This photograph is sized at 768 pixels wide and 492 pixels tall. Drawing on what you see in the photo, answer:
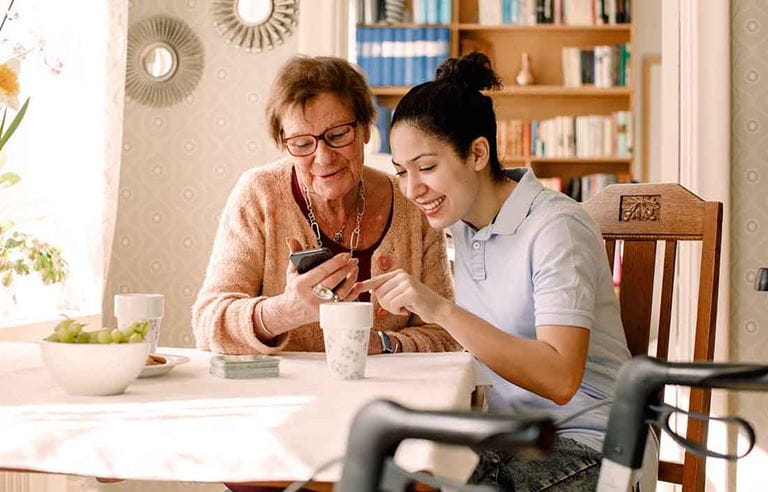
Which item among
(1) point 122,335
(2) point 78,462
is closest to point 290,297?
(1) point 122,335

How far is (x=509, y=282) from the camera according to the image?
5.73ft

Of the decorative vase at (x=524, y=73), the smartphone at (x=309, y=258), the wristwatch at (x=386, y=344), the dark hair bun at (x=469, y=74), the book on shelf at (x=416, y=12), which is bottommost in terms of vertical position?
the wristwatch at (x=386, y=344)

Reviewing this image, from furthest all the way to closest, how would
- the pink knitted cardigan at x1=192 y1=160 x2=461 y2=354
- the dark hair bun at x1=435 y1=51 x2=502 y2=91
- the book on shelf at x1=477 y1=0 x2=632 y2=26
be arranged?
the book on shelf at x1=477 y1=0 x2=632 y2=26, the pink knitted cardigan at x1=192 y1=160 x2=461 y2=354, the dark hair bun at x1=435 y1=51 x2=502 y2=91

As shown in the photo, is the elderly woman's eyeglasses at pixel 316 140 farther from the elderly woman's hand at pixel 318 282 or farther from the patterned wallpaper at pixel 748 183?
the patterned wallpaper at pixel 748 183

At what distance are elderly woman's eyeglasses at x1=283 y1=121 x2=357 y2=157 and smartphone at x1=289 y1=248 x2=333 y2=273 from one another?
41 centimetres

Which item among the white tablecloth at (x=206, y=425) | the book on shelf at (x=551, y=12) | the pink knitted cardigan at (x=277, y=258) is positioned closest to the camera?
the white tablecloth at (x=206, y=425)

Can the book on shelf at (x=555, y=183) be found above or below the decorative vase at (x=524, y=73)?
below

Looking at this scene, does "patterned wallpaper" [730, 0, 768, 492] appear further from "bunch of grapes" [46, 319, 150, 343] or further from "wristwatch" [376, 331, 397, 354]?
"bunch of grapes" [46, 319, 150, 343]

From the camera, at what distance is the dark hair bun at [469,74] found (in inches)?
71.3

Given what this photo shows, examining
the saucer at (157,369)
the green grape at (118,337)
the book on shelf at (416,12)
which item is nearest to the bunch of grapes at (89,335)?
the green grape at (118,337)

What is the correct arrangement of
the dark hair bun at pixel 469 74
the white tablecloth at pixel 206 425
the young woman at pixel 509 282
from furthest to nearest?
1. the dark hair bun at pixel 469 74
2. the young woman at pixel 509 282
3. the white tablecloth at pixel 206 425

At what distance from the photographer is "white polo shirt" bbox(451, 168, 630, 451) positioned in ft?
5.25

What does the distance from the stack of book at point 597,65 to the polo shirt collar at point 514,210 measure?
452 cm

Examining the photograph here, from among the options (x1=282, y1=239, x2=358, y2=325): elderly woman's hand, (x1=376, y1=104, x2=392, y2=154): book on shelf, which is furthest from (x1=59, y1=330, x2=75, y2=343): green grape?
(x1=376, y1=104, x2=392, y2=154): book on shelf
